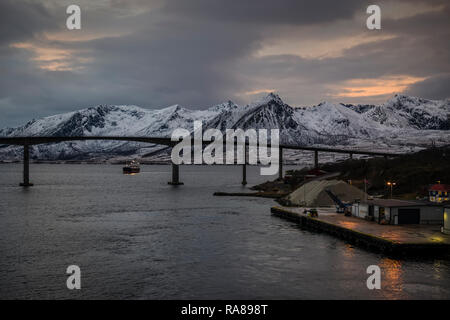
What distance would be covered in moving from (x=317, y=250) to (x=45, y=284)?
24.3m

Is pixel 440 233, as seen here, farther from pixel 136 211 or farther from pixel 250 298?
pixel 136 211

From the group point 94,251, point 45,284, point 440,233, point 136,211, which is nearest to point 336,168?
point 136,211

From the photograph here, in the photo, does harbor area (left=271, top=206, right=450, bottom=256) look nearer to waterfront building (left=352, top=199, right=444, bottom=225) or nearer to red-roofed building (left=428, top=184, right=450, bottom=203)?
waterfront building (left=352, top=199, right=444, bottom=225)

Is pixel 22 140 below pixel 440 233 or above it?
above

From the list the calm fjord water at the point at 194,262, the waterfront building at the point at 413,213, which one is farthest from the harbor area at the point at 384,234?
the calm fjord water at the point at 194,262

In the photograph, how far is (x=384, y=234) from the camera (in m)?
44.9

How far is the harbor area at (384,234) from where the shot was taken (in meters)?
40.4

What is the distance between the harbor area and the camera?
40375 millimetres

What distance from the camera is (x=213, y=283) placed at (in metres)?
33.5

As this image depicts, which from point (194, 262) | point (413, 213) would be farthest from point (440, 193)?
point (194, 262)

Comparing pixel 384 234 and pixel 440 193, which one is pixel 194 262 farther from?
pixel 440 193

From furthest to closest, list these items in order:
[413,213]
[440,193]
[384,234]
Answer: [440,193] < [413,213] < [384,234]

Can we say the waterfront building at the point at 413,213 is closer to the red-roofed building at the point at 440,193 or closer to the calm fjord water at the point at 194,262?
the calm fjord water at the point at 194,262
